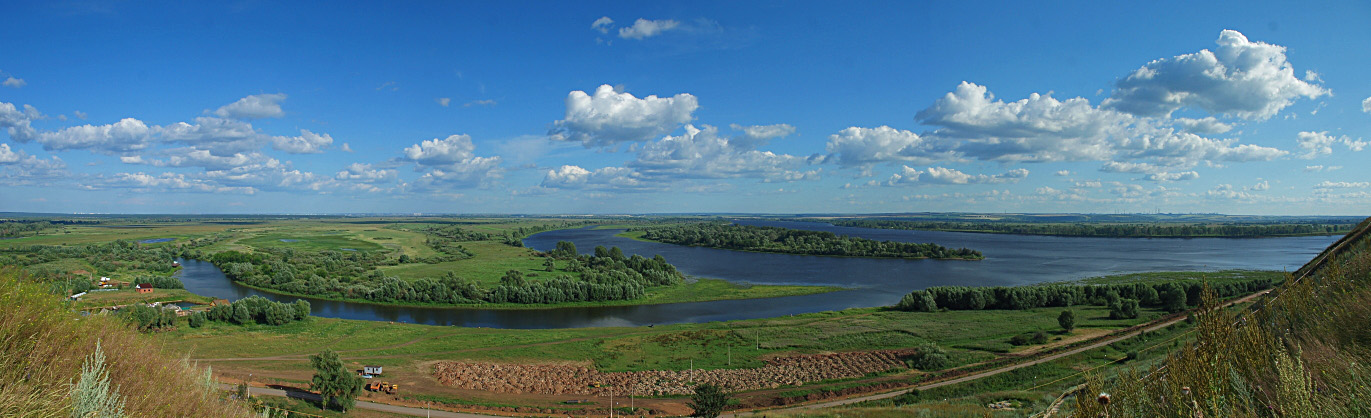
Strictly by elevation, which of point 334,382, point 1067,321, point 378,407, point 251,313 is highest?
point 334,382

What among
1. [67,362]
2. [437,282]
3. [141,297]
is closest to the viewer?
[67,362]

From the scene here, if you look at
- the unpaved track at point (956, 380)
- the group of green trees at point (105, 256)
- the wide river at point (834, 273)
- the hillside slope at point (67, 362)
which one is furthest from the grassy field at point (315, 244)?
the hillside slope at point (67, 362)

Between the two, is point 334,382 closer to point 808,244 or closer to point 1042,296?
point 1042,296

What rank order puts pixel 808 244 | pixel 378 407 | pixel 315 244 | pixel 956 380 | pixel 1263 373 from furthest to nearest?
pixel 808 244
pixel 315 244
pixel 956 380
pixel 378 407
pixel 1263 373

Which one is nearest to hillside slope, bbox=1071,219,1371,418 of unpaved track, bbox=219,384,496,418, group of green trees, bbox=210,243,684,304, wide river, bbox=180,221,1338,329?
unpaved track, bbox=219,384,496,418

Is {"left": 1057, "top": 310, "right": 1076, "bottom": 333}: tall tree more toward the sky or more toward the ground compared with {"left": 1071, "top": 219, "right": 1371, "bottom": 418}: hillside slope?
more toward the ground

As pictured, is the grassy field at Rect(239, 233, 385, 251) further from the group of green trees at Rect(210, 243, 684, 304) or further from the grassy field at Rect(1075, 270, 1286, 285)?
the grassy field at Rect(1075, 270, 1286, 285)

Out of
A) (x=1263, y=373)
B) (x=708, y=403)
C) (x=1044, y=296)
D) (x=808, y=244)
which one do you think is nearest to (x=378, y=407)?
(x=708, y=403)
